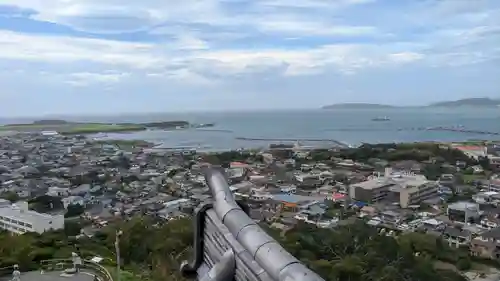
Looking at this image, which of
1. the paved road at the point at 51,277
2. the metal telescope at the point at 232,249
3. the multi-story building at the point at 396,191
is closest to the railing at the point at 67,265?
the paved road at the point at 51,277

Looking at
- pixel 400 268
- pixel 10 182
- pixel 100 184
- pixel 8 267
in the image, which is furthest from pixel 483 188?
pixel 10 182

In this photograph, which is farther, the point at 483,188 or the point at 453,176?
the point at 453,176

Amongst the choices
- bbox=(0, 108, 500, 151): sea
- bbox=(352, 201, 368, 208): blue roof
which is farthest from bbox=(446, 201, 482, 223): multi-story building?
bbox=(0, 108, 500, 151): sea

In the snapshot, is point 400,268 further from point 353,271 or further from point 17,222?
point 17,222

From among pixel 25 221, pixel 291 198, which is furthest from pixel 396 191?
pixel 25 221

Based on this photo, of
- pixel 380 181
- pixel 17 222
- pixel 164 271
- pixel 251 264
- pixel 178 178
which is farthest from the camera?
pixel 178 178

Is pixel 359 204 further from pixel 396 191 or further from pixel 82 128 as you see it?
pixel 82 128

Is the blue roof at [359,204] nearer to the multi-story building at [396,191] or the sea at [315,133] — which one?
the multi-story building at [396,191]
